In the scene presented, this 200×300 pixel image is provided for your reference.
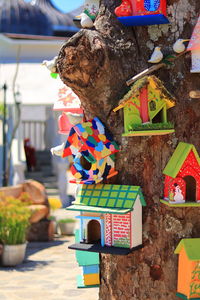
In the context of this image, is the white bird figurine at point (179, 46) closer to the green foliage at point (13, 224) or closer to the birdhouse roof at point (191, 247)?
the birdhouse roof at point (191, 247)

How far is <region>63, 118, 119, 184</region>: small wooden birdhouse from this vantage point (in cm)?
393

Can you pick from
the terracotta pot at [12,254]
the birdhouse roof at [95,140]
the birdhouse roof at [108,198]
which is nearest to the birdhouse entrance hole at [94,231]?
the birdhouse roof at [108,198]

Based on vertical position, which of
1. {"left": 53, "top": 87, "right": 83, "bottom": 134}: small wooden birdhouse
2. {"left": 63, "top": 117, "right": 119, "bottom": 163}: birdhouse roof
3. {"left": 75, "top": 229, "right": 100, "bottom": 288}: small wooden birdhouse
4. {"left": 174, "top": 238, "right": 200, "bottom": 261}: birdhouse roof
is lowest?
{"left": 75, "top": 229, "right": 100, "bottom": 288}: small wooden birdhouse

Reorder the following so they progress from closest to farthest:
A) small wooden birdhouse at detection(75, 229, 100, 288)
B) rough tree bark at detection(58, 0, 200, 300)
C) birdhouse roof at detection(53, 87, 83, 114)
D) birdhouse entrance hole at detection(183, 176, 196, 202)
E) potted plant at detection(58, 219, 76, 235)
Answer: rough tree bark at detection(58, 0, 200, 300)
birdhouse entrance hole at detection(183, 176, 196, 202)
small wooden birdhouse at detection(75, 229, 100, 288)
birdhouse roof at detection(53, 87, 83, 114)
potted plant at detection(58, 219, 76, 235)

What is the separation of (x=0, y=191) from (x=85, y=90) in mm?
9127

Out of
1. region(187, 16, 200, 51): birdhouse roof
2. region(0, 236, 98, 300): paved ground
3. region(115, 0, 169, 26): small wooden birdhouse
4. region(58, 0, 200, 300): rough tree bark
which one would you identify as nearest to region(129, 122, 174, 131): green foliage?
region(58, 0, 200, 300): rough tree bark

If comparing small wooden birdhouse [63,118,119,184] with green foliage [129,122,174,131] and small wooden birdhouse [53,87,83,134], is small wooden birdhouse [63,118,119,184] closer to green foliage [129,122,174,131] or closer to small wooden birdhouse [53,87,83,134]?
green foliage [129,122,174,131]

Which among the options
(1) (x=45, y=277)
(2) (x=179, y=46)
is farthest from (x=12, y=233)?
(2) (x=179, y=46)

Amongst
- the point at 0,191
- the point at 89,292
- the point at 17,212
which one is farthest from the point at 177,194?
the point at 0,191

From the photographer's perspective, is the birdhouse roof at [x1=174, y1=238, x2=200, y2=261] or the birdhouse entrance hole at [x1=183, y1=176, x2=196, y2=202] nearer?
the birdhouse roof at [x1=174, y1=238, x2=200, y2=261]

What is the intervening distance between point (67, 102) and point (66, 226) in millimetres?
8731

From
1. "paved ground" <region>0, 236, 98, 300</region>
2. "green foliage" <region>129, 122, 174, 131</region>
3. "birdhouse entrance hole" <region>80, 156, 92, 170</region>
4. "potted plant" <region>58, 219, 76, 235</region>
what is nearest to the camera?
"green foliage" <region>129, 122, 174, 131</region>

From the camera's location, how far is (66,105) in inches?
196

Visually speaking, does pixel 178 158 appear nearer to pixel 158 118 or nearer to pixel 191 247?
pixel 158 118
